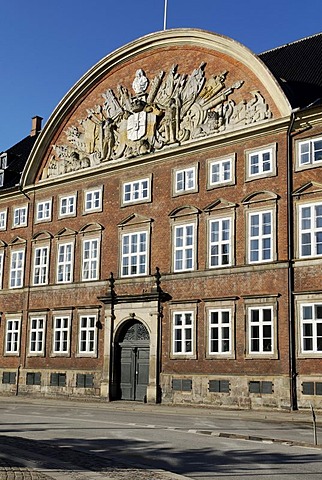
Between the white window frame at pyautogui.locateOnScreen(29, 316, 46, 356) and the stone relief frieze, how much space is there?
875cm

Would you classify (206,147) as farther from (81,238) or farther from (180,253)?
Answer: (81,238)

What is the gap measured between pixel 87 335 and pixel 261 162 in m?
13.3

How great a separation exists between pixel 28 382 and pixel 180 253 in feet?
42.4

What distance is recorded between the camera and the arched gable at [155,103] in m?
30.8

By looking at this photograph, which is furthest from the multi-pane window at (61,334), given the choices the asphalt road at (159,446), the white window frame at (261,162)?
the white window frame at (261,162)

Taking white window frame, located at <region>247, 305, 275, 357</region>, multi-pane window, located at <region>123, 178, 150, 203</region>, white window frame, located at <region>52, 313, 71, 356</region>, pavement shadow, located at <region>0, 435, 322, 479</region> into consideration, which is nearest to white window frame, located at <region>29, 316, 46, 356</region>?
white window frame, located at <region>52, 313, 71, 356</region>

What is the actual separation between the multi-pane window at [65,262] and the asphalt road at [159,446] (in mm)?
12812

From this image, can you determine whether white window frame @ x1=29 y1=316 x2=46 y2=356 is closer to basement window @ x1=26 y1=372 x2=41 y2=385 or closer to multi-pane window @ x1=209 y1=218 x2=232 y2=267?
basement window @ x1=26 y1=372 x2=41 y2=385

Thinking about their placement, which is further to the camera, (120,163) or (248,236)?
(120,163)

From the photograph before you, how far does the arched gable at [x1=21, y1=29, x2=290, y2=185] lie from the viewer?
30.8m

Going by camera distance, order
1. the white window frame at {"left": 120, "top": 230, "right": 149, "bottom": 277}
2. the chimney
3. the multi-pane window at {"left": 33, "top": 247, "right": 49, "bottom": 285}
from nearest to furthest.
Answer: the white window frame at {"left": 120, "top": 230, "right": 149, "bottom": 277} < the multi-pane window at {"left": 33, "top": 247, "right": 49, "bottom": 285} < the chimney

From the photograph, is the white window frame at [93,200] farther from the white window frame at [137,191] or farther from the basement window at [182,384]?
the basement window at [182,384]

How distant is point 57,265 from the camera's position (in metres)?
37.8

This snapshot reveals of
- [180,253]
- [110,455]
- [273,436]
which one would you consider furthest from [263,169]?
[110,455]
